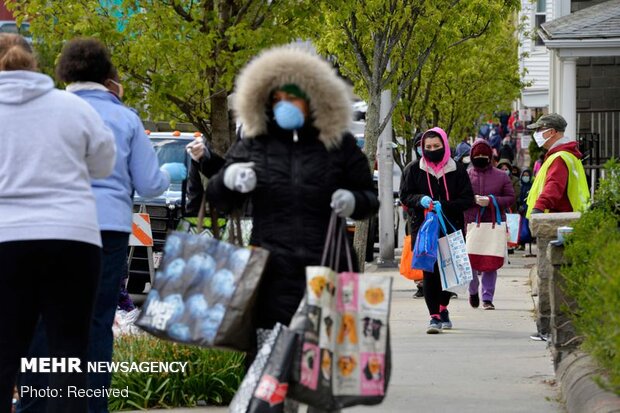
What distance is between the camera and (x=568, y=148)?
10633 mm

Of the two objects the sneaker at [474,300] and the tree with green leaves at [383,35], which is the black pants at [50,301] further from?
the tree with green leaves at [383,35]

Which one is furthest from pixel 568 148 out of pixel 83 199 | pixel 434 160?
pixel 83 199

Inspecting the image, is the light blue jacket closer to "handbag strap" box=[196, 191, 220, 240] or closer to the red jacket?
"handbag strap" box=[196, 191, 220, 240]

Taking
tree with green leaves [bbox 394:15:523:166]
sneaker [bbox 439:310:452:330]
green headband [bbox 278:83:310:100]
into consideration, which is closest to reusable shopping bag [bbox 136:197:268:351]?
green headband [bbox 278:83:310:100]

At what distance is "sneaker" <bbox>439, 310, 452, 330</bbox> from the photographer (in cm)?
1163

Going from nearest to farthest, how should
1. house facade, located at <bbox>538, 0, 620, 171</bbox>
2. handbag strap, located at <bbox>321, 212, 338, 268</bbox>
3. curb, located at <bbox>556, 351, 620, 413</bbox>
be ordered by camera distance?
handbag strap, located at <bbox>321, 212, 338, 268</bbox> → curb, located at <bbox>556, 351, 620, 413</bbox> → house facade, located at <bbox>538, 0, 620, 171</bbox>

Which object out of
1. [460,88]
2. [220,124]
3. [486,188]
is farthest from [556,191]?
[460,88]

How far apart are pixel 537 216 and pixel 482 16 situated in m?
10.1

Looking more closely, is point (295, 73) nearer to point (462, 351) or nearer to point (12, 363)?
point (12, 363)

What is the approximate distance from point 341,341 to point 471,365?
391 cm

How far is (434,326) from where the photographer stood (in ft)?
37.5

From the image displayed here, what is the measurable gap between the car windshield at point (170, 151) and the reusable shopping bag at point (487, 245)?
3.84m

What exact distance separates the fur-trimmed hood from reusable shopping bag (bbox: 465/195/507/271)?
6866 millimetres

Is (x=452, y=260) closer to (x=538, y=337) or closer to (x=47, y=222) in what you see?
(x=538, y=337)
